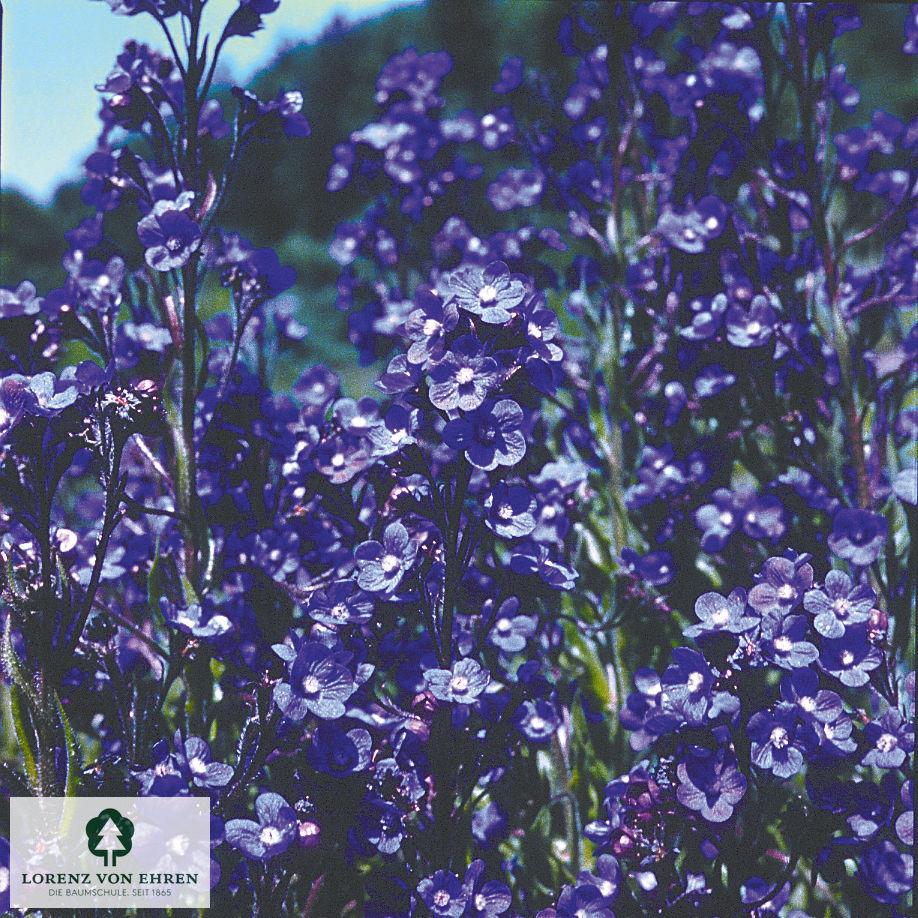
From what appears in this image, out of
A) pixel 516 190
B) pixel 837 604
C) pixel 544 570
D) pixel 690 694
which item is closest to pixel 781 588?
pixel 837 604

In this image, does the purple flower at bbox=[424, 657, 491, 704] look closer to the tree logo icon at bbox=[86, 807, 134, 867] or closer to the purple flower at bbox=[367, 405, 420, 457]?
the purple flower at bbox=[367, 405, 420, 457]

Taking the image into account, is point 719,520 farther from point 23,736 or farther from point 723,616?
point 23,736

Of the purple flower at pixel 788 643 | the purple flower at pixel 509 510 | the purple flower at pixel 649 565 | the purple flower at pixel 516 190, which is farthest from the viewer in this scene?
the purple flower at pixel 516 190

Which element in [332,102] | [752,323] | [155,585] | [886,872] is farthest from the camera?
[332,102]

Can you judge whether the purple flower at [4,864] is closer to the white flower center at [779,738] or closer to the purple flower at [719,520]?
the white flower center at [779,738]

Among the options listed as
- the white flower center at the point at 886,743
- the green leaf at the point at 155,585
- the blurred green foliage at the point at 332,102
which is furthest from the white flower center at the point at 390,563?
the blurred green foliage at the point at 332,102

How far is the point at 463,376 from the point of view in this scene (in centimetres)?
143

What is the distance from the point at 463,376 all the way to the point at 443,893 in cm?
80

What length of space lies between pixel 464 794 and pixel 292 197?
17.4 meters

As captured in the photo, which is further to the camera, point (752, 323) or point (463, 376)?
point (752, 323)

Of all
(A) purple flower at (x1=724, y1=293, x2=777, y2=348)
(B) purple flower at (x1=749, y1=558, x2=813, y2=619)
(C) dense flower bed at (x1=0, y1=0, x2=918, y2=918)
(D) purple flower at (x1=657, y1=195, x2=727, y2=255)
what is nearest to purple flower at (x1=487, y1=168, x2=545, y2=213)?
(C) dense flower bed at (x1=0, y1=0, x2=918, y2=918)

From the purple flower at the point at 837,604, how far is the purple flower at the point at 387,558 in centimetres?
62

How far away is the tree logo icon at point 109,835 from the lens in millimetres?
1459

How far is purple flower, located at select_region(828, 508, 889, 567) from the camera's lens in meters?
1.89
